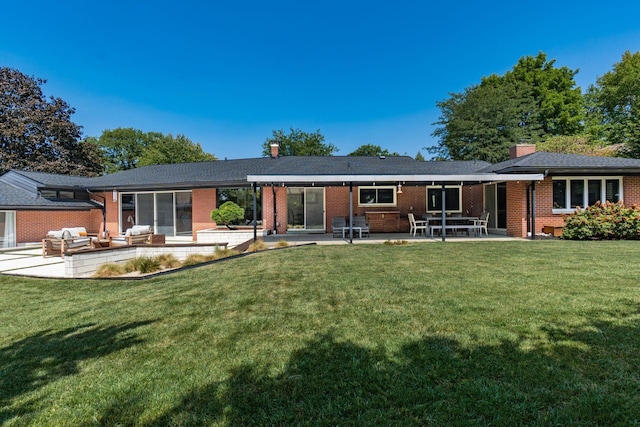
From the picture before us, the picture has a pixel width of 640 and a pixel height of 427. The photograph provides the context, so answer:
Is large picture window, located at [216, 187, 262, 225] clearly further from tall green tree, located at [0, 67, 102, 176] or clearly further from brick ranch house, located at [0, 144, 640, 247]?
tall green tree, located at [0, 67, 102, 176]

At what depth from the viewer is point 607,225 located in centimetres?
1078

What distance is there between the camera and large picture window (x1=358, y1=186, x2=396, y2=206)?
15.4m

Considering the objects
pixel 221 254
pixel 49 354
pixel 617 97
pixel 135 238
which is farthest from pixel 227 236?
pixel 617 97

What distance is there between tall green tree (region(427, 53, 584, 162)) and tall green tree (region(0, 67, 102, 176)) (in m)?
34.6

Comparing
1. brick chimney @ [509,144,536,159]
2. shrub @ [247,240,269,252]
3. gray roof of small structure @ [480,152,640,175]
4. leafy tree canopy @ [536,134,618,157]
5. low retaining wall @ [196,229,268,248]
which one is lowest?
shrub @ [247,240,269,252]

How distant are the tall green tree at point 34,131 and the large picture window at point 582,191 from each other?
109 feet

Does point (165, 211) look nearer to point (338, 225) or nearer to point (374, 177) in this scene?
point (338, 225)

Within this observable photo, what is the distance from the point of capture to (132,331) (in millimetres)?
3764

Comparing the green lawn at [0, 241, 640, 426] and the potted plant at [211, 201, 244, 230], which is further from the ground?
the potted plant at [211, 201, 244, 230]

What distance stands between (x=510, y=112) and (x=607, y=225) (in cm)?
2251

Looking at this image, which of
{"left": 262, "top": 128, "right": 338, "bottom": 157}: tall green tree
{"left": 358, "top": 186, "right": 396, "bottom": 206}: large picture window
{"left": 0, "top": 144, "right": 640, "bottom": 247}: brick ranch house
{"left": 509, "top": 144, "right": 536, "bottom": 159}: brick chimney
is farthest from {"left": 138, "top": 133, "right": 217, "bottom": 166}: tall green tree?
{"left": 509, "top": 144, "right": 536, "bottom": 159}: brick chimney

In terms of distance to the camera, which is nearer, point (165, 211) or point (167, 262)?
point (167, 262)

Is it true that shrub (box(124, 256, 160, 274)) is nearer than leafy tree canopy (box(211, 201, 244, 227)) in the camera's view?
Yes

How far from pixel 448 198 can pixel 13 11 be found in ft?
74.4
